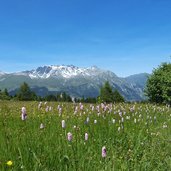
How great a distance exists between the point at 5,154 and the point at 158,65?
46.6 metres

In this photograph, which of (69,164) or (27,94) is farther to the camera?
(27,94)

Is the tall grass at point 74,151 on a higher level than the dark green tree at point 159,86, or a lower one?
lower

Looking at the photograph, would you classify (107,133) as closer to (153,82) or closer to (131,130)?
(131,130)

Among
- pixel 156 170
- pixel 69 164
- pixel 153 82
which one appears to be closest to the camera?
pixel 69 164

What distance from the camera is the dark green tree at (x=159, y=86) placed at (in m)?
42.7

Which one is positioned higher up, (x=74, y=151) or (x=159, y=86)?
(x=159, y=86)

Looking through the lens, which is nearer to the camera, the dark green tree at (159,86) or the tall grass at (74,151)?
the tall grass at (74,151)

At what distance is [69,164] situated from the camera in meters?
5.62

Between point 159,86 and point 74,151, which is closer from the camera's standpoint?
point 74,151

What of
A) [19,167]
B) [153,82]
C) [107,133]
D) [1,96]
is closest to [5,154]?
[19,167]

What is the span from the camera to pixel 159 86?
45.4m

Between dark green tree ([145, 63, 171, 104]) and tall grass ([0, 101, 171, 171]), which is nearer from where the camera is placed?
tall grass ([0, 101, 171, 171])

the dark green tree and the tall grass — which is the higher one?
the dark green tree

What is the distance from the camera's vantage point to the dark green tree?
4266cm
